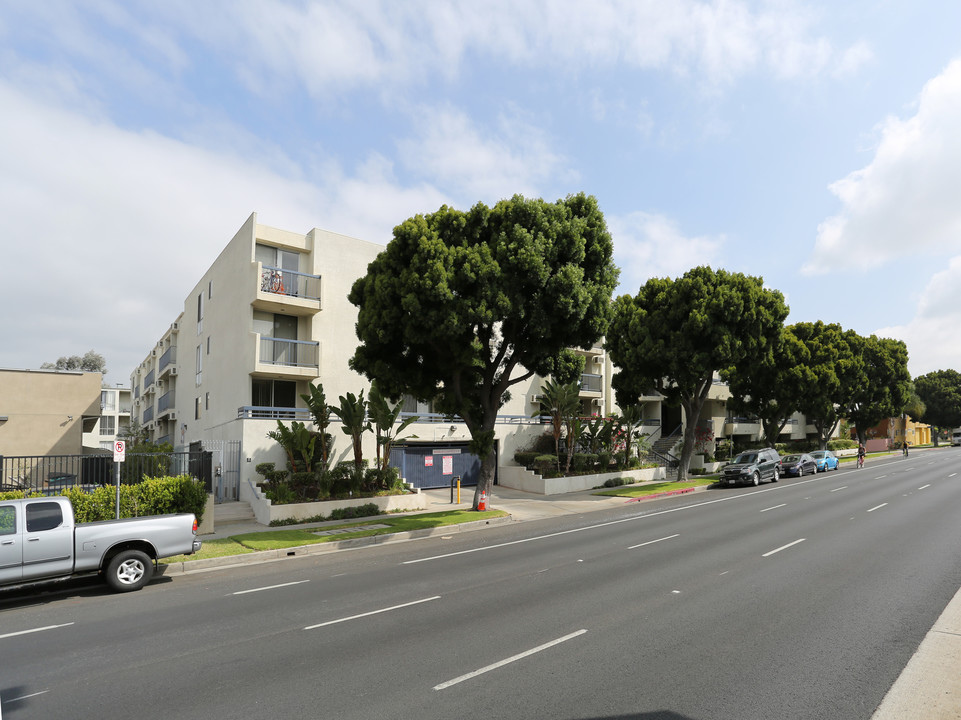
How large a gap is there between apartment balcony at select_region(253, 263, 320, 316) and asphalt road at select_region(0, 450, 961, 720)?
12941mm

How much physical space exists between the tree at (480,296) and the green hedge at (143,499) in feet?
20.0

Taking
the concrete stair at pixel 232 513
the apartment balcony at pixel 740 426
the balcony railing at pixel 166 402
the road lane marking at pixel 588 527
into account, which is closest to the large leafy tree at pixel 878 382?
the apartment balcony at pixel 740 426

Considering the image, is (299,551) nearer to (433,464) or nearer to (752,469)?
(433,464)

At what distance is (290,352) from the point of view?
24812 millimetres

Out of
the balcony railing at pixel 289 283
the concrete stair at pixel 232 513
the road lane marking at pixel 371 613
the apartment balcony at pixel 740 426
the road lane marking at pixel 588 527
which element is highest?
the balcony railing at pixel 289 283

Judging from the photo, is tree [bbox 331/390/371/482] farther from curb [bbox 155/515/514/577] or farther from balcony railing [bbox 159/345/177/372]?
balcony railing [bbox 159/345/177/372]

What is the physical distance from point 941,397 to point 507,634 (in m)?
104

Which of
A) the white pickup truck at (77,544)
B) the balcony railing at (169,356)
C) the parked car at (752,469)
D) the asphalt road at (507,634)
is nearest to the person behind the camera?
the asphalt road at (507,634)

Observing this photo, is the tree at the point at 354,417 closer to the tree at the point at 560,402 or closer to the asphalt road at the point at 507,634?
the asphalt road at the point at 507,634

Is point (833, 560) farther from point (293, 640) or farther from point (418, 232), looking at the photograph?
point (418, 232)

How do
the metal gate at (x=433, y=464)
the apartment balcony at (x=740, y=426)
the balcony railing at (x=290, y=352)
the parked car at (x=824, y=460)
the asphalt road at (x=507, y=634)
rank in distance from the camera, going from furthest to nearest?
the apartment balcony at (x=740, y=426) → the parked car at (x=824, y=460) → the metal gate at (x=433, y=464) → the balcony railing at (x=290, y=352) → the asphalt road at (x=507, y=634)

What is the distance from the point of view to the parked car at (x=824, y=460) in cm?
3866

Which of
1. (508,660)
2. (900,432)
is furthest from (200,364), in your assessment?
(900,432)

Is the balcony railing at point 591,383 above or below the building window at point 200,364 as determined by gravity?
below
